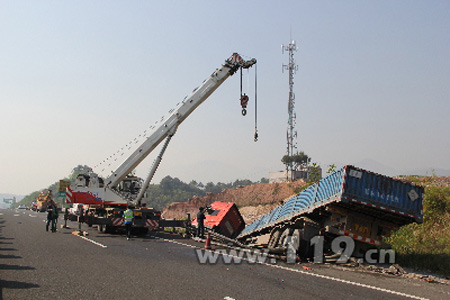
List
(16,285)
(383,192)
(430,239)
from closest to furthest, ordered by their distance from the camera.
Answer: (16,285)
(383,192)
(430,239)

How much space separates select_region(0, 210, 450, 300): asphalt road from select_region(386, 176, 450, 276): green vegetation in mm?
4485

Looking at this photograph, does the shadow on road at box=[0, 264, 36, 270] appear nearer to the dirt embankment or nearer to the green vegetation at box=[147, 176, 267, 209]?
the dirt embankment

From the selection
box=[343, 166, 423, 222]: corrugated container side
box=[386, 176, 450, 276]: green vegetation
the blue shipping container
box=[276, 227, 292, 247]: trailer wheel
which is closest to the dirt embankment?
box=[386, 176, 450, 276]: green vegetation

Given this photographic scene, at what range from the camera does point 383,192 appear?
14.9 m

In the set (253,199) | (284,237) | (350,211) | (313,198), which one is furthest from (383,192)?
(253,199)

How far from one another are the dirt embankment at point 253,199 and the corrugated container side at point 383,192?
120 feet

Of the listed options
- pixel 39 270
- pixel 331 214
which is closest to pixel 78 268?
pixel 39 270

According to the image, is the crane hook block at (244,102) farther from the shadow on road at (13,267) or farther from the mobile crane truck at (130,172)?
the shadow on road at (13,267)

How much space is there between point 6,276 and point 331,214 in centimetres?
1053

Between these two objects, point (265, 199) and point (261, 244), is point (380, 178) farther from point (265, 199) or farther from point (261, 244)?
point (265, 199)

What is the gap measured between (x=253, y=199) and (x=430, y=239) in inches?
1796

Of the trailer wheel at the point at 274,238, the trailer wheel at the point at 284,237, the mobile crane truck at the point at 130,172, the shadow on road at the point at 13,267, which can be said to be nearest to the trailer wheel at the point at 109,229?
the mobile crane truck at the point at 130,172

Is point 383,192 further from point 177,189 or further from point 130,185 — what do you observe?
point 177,189

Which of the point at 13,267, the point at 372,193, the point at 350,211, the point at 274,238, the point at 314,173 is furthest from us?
the point at 314,173
